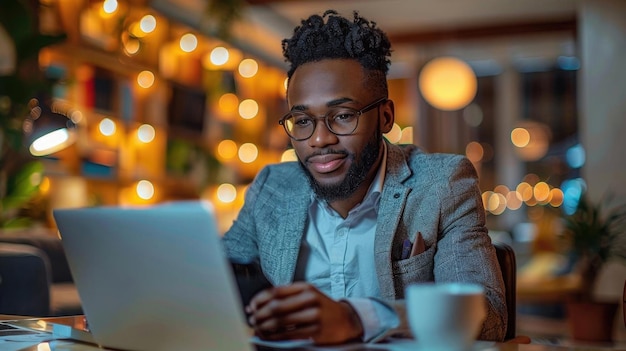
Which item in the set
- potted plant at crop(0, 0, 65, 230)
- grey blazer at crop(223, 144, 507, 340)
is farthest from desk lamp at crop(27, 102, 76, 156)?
grey blazer at crop(223, 144, 507, 340)

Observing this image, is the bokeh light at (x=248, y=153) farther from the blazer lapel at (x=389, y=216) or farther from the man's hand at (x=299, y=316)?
the man's hand at (x=299, y=316)

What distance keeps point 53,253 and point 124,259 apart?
378 cm

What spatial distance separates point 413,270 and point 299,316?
2.00ft

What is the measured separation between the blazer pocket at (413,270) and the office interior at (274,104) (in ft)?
6.27

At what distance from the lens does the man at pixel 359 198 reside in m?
1.72

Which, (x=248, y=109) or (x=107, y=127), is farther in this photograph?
(x=248, y=109)

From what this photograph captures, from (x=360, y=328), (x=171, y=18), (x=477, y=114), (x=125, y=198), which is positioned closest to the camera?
(x=360, y=328)

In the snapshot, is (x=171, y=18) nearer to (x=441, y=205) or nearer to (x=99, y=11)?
(x=99, y=11)

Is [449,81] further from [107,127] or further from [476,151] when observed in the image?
[476,151]

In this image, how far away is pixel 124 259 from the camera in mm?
1081

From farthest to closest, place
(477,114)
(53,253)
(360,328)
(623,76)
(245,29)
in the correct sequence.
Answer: (477,114), (245,29), (623,76), (53,253), (360,328)

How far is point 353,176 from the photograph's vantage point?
1793 millimetres

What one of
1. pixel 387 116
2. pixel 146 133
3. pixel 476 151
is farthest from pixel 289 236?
pixel 476 151

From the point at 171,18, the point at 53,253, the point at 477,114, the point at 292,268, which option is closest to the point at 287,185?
the point at 292,268
